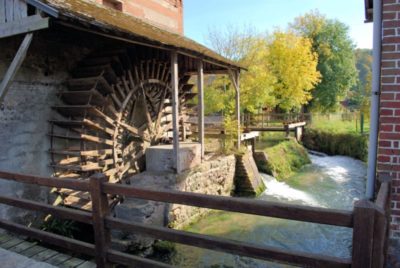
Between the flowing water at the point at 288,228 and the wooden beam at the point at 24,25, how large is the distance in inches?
174

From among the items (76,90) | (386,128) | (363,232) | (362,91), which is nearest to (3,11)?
(76,90)

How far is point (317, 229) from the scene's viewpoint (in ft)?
24.8

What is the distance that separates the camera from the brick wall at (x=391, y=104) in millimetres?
2607

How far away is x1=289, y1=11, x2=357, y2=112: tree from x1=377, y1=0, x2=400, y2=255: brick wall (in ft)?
79.3

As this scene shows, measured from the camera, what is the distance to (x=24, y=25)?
4359mm

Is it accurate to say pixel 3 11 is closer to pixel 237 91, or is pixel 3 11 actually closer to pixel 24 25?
pixel 24 25

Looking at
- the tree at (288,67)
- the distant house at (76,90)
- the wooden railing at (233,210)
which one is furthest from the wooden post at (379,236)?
the tree at (288,67)

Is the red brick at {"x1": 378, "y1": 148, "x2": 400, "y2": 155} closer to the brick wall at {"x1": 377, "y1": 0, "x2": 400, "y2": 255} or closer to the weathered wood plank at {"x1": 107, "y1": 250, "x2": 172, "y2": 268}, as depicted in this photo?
the brick wall at {"x1": 377, "y1": 0, "x2": 400, "y2": 255}

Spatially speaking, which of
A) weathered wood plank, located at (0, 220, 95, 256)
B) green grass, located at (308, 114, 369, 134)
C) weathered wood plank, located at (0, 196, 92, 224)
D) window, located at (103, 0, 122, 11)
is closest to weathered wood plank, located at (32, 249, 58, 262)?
weathered wood plank, located at (0, 220, 95, 256)

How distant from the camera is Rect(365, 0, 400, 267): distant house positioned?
2609 millimetres

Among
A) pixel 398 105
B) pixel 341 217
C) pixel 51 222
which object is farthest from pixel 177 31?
pixel 341 217

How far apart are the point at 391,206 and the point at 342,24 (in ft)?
89.6

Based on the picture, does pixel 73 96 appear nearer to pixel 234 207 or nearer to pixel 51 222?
pixel 51 222

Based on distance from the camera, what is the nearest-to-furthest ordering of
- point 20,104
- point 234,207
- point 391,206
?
1. point 234,207
2. point 391,206
3. point 20,104
